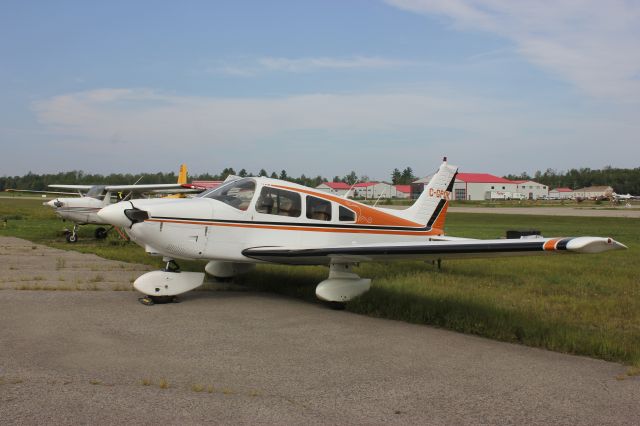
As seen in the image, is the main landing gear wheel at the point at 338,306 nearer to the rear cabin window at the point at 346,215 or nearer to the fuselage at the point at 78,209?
the rear cabin window at the point at 346,215

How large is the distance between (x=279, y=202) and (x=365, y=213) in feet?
6.03

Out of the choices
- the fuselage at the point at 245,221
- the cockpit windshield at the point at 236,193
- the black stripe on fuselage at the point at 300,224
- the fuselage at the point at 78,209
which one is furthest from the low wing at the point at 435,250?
the fuselage at the point at 78,209

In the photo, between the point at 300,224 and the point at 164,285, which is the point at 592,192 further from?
the point at 164,285

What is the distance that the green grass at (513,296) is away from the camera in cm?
680

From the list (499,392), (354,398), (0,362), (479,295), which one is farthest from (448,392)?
(479,295)

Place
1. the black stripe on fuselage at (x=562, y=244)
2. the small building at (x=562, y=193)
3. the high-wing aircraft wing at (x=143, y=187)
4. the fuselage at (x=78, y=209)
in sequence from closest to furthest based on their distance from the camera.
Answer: the black stripe on fuselage at (x=562, y=244) → the fuselage at (x=78, y=209) → the high-wing aircraft wing at (x=143, y=187) → the small building at (x=562, y=193)

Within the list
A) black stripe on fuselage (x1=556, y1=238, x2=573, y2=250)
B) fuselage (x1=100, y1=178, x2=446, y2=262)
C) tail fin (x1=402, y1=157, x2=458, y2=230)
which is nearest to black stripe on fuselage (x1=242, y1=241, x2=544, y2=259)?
black stripe on fuselage (x1=556, y1=238, x2=573, y2=250)

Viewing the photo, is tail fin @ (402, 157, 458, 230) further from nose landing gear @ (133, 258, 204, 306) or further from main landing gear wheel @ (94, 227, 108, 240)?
main landing gear wheel @ (94, 227, 108, 240)

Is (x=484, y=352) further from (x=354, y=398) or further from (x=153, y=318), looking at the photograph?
(x=153, y=318)

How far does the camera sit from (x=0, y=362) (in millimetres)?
5152

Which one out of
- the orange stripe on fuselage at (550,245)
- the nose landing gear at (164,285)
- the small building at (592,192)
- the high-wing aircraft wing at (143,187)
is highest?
the small building at (592,192)

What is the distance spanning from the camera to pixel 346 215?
10078 mm

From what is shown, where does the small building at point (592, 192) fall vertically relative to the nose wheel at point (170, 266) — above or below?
above

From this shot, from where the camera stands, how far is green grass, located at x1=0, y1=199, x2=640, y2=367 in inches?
268
